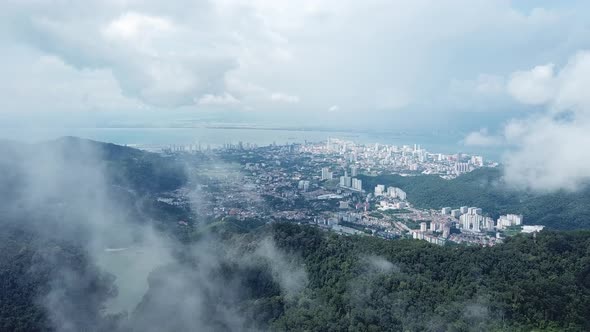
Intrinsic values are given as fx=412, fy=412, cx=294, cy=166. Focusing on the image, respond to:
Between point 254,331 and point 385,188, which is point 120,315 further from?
point 385,188

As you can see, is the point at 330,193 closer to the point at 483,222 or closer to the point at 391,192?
the point at 391,192

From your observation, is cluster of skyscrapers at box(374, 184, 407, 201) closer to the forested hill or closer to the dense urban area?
the dense urban area

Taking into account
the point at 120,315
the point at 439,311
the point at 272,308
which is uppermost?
the point at 439,311

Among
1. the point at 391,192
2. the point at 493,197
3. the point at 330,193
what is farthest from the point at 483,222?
the point at 330,193

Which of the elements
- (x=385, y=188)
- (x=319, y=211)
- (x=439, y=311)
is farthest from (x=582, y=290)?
(x=385, y=188)

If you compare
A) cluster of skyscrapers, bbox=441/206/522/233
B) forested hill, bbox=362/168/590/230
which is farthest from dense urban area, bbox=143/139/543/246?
forested hill, bbox=362/168/590/230

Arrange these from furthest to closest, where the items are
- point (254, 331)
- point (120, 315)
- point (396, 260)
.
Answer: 1. point (120, 315)
2. point (396, 260)
3. point (254, 331)

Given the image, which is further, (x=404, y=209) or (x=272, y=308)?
(x=404, y=209)
